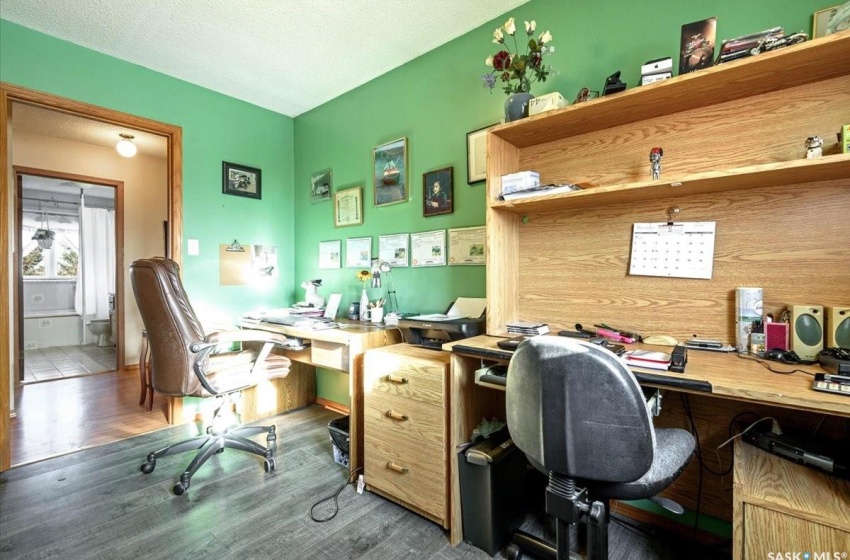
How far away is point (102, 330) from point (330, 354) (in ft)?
19.0

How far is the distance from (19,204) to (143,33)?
114 inches

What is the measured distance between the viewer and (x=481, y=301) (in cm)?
208

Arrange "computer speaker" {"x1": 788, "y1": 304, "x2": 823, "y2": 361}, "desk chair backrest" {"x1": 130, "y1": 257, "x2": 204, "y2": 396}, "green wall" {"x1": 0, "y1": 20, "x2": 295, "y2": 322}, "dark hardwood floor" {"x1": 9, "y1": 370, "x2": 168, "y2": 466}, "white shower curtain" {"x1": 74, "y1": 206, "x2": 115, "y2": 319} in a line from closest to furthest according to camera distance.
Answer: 1. "computer speaker" {"x1": 788, "y1": 304, "x2": 823, "y2": 361}
2. "desk chair backrest" {"x1": 130, "y1": 257, "x2": 204, "y2": 396}
3. "green wall" {"x1": 0, "y1": 20, "x2": 295, "y2": 322}
4. "dark hardwood floor" {"x1": 9, "y1": 370, "x2": 168, "y2": 466}
5. "white shower curtain" {"x1": 74, "y1": 206, "x2": 115, "y2": 319}

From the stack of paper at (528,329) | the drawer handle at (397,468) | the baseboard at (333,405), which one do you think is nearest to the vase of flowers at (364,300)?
the baseboard at (333,405)

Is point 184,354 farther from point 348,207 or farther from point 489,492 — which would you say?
point 489,492

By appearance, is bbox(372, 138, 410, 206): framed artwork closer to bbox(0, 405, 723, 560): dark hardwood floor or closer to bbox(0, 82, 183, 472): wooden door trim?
bbox(0, 82, 183, 472): wooden door trim

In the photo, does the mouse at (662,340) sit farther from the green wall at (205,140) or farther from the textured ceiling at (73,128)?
the textured ceiling at (73,128)

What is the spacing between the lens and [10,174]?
242 centimetres

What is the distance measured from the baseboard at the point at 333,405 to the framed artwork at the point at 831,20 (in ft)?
10.3

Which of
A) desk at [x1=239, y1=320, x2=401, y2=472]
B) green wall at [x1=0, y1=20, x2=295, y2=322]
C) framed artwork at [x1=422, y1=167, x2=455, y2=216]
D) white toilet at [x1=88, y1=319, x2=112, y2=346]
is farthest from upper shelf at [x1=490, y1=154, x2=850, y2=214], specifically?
white toilet at [x1=88, y1=319, x2=112, y2=346]

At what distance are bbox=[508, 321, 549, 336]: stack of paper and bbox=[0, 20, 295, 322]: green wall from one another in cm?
234

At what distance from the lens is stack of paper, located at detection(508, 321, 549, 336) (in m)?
1.68

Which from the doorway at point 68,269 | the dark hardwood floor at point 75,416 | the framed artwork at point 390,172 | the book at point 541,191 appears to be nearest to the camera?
the book at point 541,191

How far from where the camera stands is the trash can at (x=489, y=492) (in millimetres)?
1455
